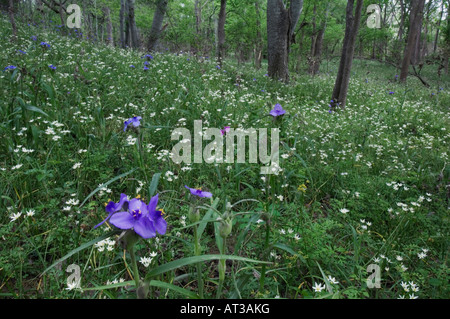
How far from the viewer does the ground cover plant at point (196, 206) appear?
1369 mm

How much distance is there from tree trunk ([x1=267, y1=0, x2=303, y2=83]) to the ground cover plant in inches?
121

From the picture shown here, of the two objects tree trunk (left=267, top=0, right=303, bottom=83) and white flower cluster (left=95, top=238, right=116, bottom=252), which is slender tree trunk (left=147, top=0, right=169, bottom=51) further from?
white flower cluster (left=95, top=238, right=116, bottom=252)

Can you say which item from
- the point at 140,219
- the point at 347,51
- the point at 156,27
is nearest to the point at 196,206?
the point at 140,219

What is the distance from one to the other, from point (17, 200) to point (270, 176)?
5.75ft

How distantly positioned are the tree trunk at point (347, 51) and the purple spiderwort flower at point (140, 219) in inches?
216

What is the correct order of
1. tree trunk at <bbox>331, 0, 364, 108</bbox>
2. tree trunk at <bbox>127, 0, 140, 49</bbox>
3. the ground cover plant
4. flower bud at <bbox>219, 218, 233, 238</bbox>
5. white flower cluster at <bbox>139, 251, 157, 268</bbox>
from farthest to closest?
1. tree trunk at <bbox>127, 0, 140, 49</bbox>
2. tree trunk at <bbox>331, 0, 364, 108</bbox>
3. white flower cluster at <bbox>139, 251, 157, 268</bbox>
4. the ground cover plant
5. flower bud at <bbox>219, 218, 233, 238</bbox>

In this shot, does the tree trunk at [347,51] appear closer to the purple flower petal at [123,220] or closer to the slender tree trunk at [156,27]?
the purple flower petal at [123,220]

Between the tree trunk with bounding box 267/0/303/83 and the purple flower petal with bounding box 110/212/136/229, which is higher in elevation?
the tree trunk with bounding box 267/0/303/83

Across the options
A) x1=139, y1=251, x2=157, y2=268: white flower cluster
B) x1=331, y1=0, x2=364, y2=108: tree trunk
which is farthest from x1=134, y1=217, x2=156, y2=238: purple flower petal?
x1=331, y1=0, x2=364, y2=108: tree trunk

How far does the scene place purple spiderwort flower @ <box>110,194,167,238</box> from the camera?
839mm
